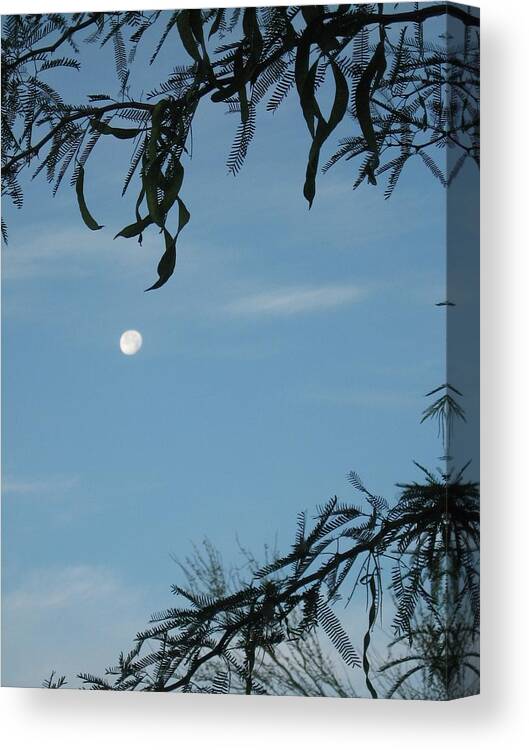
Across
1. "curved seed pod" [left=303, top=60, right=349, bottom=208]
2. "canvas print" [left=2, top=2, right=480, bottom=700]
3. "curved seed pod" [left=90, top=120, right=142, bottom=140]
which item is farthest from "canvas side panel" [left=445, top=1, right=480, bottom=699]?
"curved seed pod" [left=90, top=120, right=142, bottom=140]

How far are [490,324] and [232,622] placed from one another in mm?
754

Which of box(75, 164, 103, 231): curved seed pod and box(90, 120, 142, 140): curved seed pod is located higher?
box(90, 120, 142, 140): curved seed pod

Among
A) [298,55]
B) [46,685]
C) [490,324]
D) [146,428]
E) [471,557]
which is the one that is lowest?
[46,685]

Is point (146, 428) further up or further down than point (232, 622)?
further up

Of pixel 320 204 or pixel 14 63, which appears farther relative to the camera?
pixel 14 63

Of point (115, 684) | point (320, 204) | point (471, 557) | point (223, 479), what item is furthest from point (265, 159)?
point (115, 684)

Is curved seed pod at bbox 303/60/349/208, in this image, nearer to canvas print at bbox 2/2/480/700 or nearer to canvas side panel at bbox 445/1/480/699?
canvas print at bbox 2/2/480/700

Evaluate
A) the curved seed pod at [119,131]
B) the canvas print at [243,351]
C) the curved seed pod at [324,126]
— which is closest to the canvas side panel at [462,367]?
the canvas print at [243,351]

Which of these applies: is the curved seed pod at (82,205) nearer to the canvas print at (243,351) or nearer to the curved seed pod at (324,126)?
the canvas print at (243,351)

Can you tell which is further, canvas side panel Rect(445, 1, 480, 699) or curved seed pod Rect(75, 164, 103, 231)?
curved seed pod Rect(75, 164, 103, 231)

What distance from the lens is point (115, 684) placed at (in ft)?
9.17

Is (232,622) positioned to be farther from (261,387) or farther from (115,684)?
(261,387)

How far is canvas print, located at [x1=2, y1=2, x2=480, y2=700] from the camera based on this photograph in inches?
106

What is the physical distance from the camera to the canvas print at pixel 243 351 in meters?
2.68
